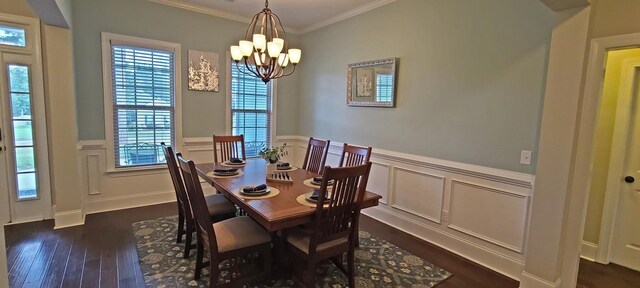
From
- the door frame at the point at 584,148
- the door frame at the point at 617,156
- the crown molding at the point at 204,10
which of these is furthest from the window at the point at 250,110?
the door frame at the point at 617,156

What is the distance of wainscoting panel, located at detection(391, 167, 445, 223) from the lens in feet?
10.8

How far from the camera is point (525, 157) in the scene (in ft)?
8.57

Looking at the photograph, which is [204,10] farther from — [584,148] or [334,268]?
[584,148]

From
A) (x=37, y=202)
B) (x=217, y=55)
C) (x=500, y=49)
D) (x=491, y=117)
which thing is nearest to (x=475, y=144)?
(x=491, y=117)

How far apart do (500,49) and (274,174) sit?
2.33 m

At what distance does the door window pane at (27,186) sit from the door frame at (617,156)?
6125 mm

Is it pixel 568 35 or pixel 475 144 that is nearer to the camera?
pixel 568 35

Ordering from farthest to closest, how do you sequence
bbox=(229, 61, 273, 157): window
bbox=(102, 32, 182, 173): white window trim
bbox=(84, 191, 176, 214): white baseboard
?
bbox=(229, 61, 273, 157): window
bbox=(84, 191, 176, 214): white baseboard
bbox=(102, 32, 182, 173): white window trim

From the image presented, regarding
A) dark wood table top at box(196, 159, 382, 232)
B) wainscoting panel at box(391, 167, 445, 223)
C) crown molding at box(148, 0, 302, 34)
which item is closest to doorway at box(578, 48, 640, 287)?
wainscoting panel at box(391, 167, 445, 223)

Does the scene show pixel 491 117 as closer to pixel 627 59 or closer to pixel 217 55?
pixel 627 59

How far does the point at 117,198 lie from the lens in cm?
404

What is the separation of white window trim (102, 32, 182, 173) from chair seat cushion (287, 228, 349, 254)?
2767 millimetres

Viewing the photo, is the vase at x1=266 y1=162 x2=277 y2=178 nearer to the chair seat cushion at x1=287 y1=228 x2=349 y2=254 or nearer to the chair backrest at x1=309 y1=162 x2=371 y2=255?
the chair seat cushion at x1=287 y1=228 x2=349 y2=254

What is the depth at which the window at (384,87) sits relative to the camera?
371 cm
